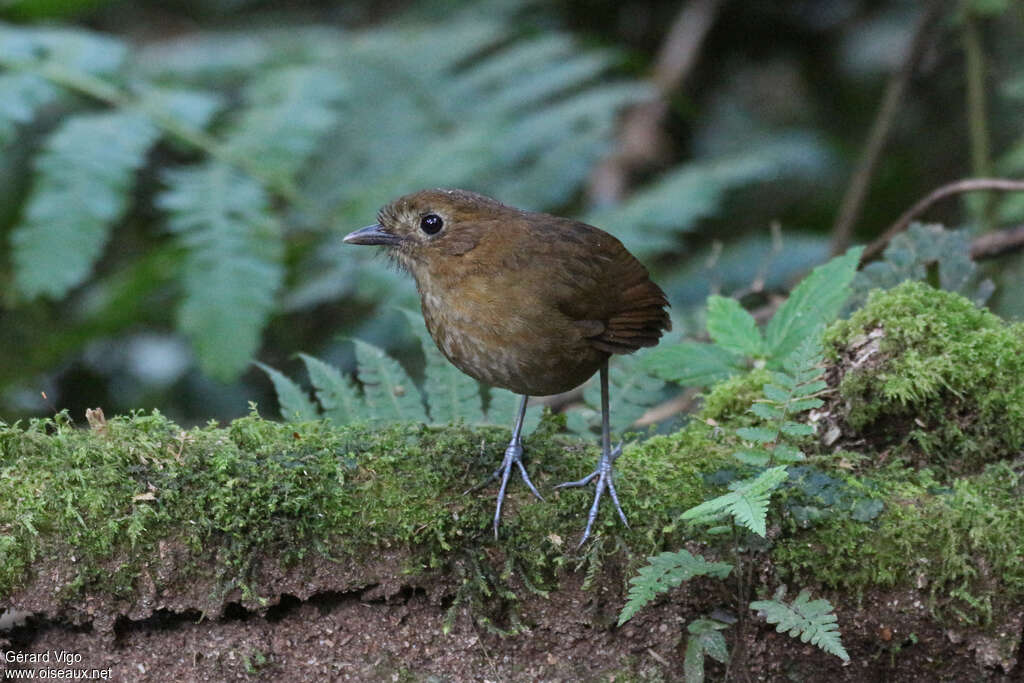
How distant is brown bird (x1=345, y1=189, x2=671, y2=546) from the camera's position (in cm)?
275

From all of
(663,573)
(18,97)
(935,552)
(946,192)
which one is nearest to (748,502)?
(663,573)

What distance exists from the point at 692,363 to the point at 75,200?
2.70 meters

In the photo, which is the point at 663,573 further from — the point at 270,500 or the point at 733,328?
the point at 733,328

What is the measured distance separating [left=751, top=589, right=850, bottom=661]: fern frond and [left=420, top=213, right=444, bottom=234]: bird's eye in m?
1.32

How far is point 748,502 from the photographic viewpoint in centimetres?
227

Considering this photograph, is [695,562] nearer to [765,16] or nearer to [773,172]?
[773,172]

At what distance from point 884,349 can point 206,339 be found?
271 centimetres

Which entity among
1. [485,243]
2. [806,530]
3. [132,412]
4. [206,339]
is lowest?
[206,339]

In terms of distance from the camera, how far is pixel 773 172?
272 inches

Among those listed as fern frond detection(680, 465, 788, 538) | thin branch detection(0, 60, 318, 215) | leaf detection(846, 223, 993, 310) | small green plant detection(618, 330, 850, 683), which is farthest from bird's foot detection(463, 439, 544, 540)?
thin branch detection(0, 60, 318, 215)

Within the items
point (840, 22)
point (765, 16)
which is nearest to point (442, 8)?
point (765, 16)

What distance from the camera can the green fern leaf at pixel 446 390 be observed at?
332 centimetres

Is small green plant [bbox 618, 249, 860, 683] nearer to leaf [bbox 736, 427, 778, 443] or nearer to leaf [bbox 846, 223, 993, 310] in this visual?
leaf [bbox 736, 427, 778, 443]

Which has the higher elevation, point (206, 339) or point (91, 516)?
point (91, 516)
